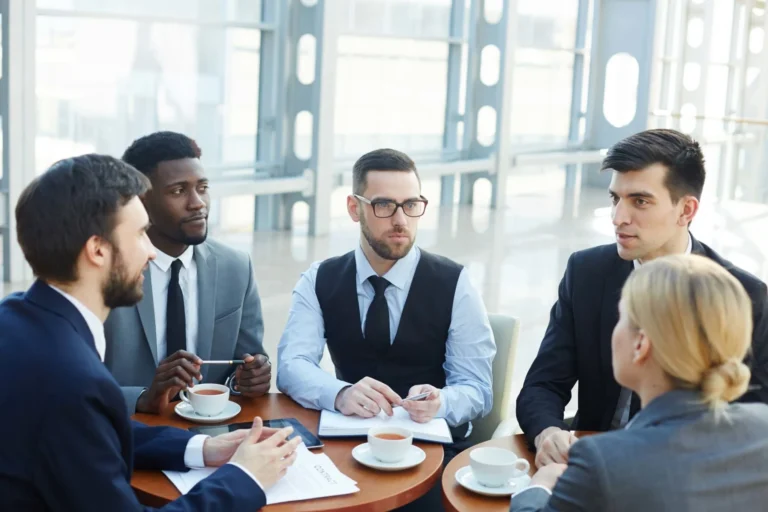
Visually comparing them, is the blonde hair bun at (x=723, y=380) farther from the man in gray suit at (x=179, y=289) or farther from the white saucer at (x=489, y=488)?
the man in gray suit at (x=179, y=289)

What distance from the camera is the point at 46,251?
1773 millimetres

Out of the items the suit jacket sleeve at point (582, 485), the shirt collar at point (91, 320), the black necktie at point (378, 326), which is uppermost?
the shirt collar at point (91, 320)

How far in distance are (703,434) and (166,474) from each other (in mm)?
1177

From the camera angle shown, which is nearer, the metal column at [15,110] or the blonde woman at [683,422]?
the blonde woman at [683,422]

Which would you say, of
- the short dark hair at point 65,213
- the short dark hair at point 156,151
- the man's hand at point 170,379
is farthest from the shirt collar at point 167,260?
the short dark hair at point 65,213

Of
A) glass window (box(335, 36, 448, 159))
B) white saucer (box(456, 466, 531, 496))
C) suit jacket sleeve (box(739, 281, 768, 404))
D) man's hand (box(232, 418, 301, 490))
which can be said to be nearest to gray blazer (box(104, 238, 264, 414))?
man's hand (box(232, 418, 301, 490))

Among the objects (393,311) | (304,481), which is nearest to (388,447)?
(304,481)

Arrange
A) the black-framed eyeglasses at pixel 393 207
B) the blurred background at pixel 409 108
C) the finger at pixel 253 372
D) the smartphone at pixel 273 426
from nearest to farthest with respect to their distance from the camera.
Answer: the smartphone at pixel 273 426
the finger at pixel 253 372
the black-framed eyeglasses at pixel 393 207
the blurred background at pixel 409 108

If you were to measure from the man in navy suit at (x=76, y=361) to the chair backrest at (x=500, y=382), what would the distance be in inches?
44.7

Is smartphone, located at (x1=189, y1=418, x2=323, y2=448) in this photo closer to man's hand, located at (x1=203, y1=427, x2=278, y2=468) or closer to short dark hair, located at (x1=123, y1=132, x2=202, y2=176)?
man's hand, located at (x1=203, y1=427, x2=278, y2=468)

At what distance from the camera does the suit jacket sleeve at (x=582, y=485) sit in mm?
1492

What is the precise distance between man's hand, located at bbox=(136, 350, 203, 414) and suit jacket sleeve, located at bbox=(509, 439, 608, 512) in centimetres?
118

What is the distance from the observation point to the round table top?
1982 mm

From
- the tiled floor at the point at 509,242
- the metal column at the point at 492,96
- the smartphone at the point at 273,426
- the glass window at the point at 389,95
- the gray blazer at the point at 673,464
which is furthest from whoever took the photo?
the metal column at the point at 492,96
